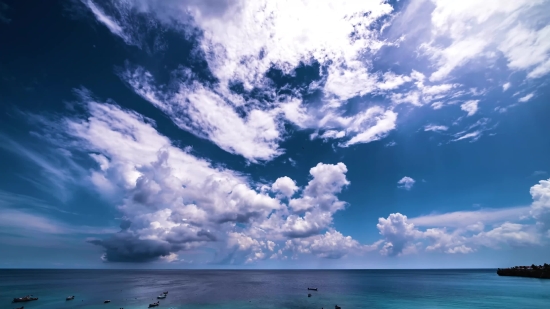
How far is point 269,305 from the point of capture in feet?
241

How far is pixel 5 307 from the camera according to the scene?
71250 mm

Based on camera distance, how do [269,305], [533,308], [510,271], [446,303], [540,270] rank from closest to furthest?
[533,308], [269,305], [446,303], [540,270], [510,271]

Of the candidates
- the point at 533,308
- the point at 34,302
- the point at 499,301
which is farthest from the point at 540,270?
the point at 34,302

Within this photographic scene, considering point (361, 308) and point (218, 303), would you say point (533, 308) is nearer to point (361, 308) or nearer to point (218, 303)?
point (361, 308)

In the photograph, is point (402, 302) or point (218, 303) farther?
point (402, 302)

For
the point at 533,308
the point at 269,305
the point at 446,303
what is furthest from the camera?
the point at 446,303

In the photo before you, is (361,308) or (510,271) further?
(510,271)

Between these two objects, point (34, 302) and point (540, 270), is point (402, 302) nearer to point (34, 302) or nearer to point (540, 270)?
point (34, 302)

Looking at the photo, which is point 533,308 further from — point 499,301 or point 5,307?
point 5,307

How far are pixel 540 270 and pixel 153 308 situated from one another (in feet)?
703

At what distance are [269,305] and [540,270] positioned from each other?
602ft

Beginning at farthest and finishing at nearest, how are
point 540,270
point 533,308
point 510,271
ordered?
1. point 510,271
2. point 540,270
3. point 533,308

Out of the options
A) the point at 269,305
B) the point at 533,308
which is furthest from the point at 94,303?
the point at 533,308

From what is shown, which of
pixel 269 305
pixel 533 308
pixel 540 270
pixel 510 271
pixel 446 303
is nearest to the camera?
pixel 533 308
